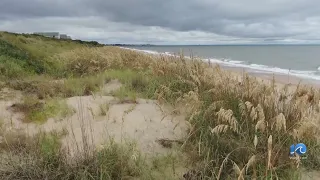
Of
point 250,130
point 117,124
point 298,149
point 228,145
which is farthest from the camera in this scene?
point 117,124

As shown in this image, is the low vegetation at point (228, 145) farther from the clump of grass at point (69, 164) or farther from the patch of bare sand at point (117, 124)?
the patch of bare sand at point (117, 124)

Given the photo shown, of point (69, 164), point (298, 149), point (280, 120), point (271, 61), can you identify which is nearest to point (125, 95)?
point (69, 164)

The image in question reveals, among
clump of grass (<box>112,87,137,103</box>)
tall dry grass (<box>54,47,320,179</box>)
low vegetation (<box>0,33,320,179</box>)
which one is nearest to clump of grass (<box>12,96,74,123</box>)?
low vegetation (<box>0,33,320,179</box>)

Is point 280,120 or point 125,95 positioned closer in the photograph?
point 280,120

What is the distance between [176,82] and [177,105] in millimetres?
890

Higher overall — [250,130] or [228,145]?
[250,130]

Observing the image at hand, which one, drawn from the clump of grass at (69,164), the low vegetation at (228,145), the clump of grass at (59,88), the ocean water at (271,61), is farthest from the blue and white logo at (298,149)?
the clump of grass at (59,88)

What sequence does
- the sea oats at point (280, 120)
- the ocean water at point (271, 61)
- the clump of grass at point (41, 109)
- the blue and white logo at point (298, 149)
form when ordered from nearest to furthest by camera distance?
the blue and white logo at point (298, 149)
the sea oats at point (280, 120)
the clump of grass at point (41, 109)
the ocean water at point (271, 61)

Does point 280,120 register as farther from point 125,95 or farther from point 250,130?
point 125,95

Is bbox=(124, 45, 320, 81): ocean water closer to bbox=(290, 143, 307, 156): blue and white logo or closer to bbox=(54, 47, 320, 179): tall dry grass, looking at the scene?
bbox=(54, 47, 320, 179): tall dry grass

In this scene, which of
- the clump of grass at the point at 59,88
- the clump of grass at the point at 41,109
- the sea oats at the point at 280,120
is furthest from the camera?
the clump of grass at the point at 59,88

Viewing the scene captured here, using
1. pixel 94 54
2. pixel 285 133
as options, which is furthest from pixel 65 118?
pixel 94 54

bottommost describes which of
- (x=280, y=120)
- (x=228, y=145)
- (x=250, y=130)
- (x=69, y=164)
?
(x=69, y=164)

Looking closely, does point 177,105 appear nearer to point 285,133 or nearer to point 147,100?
point 147,100
